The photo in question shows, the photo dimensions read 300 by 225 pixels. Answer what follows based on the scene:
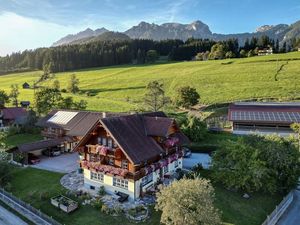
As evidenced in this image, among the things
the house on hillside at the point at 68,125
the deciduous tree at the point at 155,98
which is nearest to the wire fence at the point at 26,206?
the house on hillside at the point at 68,125

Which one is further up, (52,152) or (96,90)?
(96,90)

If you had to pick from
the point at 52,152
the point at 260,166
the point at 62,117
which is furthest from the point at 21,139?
the point at 260,166

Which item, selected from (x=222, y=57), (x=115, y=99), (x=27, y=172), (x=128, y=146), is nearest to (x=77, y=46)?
(x=222, y=57)

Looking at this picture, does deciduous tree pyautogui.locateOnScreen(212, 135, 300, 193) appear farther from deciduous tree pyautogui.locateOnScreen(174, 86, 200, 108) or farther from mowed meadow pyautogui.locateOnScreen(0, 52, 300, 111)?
mowed meadow pyautogui.locateOnScreen(0, 52, 300, 111)

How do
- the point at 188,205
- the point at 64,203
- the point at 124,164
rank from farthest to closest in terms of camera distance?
the point at 124,164, the point at 64,203, the point at 188,205

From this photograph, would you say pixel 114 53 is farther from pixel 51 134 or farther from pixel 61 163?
pixel 61 163


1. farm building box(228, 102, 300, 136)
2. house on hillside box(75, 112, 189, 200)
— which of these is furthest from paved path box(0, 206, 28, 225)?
farm building box(228, 102, 300, 136)

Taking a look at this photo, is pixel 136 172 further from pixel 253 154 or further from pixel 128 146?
pixel 253 154
